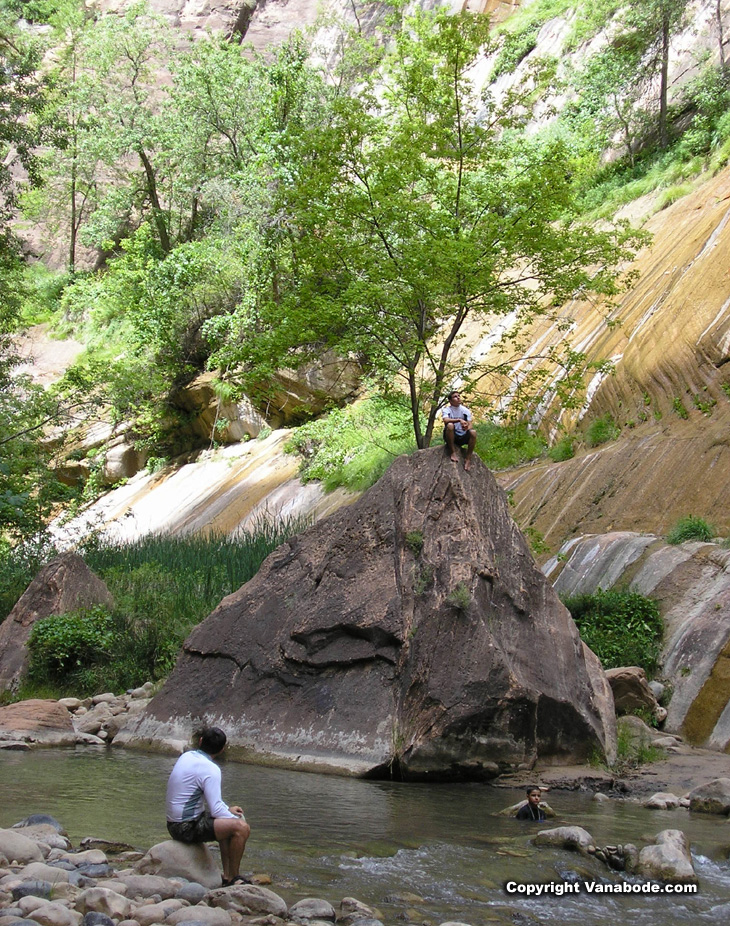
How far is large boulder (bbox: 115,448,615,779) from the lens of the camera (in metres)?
7.93

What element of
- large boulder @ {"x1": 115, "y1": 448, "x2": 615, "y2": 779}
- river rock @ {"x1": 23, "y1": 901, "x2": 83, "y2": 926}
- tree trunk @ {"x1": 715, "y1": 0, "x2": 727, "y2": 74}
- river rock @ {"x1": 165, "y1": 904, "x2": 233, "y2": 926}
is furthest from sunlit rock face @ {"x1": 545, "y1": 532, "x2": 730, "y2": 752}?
tree trunk @ {"x1": 715, "y1": 0, "x2": 727, "y2": 74}

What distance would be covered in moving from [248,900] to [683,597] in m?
8.07

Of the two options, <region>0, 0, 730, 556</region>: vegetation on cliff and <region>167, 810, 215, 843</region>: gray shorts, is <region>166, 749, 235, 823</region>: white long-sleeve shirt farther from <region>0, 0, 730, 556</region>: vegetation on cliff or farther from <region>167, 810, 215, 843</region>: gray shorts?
<region>0, 0, 730, 556</region>: vegetation on cliff

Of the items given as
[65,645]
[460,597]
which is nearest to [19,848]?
[460,597]

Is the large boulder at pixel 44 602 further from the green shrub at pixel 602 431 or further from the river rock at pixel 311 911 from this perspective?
the river rock at pixel 311 911

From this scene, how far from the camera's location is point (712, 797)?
6930 millimetres

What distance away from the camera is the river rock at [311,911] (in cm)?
425

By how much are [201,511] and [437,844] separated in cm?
1938

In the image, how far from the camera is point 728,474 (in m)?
12.6

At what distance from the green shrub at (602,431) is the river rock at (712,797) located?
30.9 ft

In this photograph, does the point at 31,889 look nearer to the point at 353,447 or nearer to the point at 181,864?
the point at 181,864

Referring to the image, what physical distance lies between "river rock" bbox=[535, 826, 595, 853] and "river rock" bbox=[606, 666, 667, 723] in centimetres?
421

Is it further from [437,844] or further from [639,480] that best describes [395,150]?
[437,844]

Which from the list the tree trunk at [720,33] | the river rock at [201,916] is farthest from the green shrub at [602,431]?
the tree trunk at [720,33]
